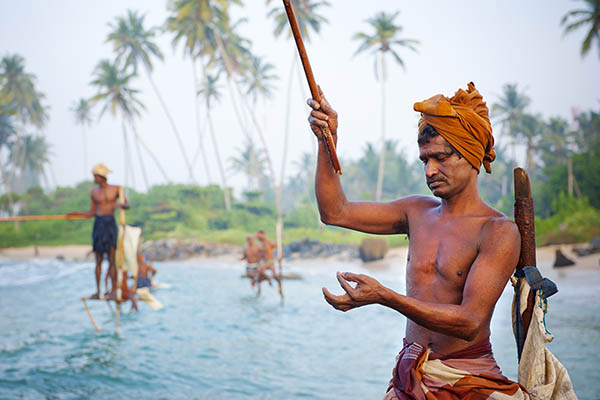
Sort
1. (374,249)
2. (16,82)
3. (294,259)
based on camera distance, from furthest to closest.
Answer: (16,82), (294,259), (374,249)

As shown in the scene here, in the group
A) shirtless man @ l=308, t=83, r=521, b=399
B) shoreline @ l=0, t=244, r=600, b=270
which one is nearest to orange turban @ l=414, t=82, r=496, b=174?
shirtless man @ l=308, t=83, r=521, b=399

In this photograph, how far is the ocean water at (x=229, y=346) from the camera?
7.64 metres

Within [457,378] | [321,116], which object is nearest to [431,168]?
[321,116]

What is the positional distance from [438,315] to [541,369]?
0.67 metres

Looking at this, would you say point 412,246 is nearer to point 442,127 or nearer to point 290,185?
point 442,127

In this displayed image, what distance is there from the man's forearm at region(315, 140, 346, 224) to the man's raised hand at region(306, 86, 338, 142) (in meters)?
0.06

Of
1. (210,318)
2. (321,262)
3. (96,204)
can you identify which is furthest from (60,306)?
(321,262)

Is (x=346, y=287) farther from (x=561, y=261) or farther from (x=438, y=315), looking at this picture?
(x=561, y=261)

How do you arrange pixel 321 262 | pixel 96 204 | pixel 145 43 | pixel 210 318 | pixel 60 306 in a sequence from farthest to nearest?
pixel 145 43 → pixel 321 262 → pixel 60 306 → pixel 210 318 → pixel 96 204

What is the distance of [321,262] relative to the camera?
26172mm

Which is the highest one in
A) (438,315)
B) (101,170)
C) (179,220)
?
(101,170)


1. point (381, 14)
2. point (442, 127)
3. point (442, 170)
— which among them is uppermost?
point (381, 14)

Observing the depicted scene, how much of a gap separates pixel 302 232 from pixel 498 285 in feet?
103

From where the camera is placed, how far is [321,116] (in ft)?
5.90
